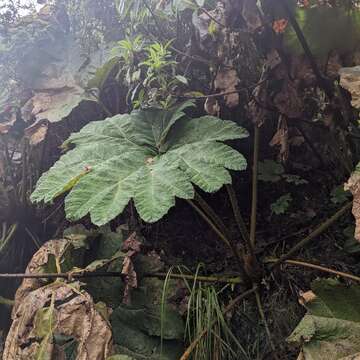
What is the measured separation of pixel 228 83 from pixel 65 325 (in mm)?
766

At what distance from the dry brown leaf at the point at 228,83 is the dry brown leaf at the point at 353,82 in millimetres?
342

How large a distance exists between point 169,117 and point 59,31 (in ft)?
3.11

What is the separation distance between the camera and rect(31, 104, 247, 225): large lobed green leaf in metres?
0.93

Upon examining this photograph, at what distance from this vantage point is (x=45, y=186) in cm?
102

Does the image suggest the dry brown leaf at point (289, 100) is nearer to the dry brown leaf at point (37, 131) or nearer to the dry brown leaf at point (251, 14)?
the dry brown leaf at point (251, 14)

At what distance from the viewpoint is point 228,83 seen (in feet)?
3.95

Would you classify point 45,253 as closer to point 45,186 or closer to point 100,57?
point 45,186

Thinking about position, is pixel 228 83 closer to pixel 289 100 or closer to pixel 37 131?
pixel 289 100

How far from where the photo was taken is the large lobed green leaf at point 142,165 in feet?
3.05

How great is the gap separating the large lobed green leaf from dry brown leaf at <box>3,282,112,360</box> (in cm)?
21

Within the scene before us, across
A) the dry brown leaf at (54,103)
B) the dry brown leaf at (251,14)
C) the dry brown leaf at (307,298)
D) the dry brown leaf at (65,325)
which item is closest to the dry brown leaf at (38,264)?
the dry brown leaf at (65,325)

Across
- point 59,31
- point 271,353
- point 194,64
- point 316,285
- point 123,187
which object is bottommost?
point 271,353

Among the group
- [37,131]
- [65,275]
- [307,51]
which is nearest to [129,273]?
[65,275]

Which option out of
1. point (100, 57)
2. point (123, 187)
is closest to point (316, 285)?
point (123, 187)
